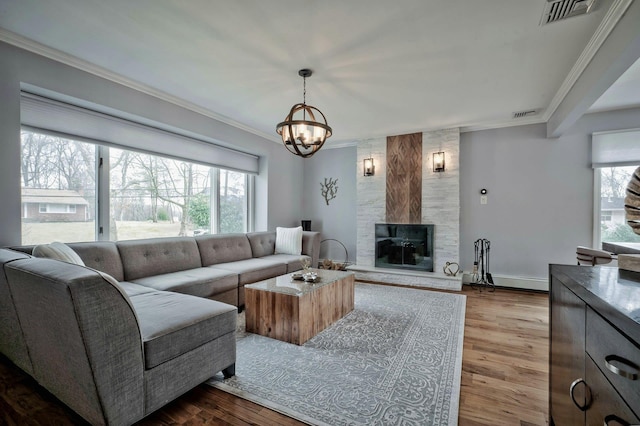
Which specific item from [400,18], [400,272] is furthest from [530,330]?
[400,18]

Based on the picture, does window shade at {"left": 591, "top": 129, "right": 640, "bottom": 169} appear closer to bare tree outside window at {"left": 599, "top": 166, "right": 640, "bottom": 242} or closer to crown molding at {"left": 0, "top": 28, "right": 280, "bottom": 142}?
bare tree outside window at {"left": 599, "top": 166, "right": 640, "bottom": 242}

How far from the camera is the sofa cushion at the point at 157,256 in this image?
3.02 m

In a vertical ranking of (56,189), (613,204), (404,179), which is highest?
(404,179)

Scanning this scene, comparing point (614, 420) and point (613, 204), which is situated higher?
point (613, 204)

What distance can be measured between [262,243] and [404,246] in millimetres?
2486

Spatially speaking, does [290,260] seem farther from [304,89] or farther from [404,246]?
→ [304,89]

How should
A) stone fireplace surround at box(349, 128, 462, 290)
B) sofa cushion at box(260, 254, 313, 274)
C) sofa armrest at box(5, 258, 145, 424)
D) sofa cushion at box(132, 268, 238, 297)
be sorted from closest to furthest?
sofa armrest at box(5, 258, 145, 424) → sofa cushion at box(132, 268, 238, 297) → sofa cushion at box(260, 254, 313, 274) → stone fireplace surround at box(349, 128, 462, 290)

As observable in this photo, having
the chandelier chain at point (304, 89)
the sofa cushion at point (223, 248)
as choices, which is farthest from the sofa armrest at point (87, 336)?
the chandelier chain at point (304, 89)

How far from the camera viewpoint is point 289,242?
15.8 ft

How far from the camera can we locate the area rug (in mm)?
1687

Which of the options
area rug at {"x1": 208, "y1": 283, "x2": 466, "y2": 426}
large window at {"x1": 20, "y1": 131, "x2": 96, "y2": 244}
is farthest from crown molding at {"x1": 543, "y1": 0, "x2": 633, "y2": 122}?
large window at {"x1": 20, "y1": 131, "x2": 96, "y2": 244}

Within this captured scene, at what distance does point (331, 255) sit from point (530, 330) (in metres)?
3.73

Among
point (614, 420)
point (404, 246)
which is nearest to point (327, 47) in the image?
point (614, 420)

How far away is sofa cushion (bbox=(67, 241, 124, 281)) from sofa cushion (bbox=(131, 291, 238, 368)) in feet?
2.80
